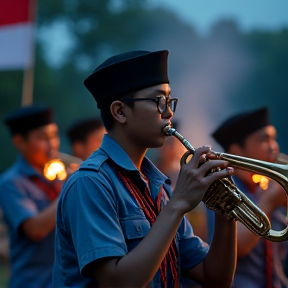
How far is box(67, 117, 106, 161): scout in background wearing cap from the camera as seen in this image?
740 cm

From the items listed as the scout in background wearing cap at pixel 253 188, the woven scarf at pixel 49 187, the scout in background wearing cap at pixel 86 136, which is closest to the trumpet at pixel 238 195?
the scout in background wearing cap at pixel 253 188

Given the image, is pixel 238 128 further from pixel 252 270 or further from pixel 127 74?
pixel 127 74

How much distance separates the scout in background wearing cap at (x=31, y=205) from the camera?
19.0 ft

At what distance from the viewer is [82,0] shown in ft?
70.7

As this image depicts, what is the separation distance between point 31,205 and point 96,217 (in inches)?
116

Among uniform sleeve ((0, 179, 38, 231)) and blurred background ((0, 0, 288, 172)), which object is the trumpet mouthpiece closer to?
uniform sleeve ((0, 179, 38, 231))

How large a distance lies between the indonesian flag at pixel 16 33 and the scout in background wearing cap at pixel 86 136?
110cm

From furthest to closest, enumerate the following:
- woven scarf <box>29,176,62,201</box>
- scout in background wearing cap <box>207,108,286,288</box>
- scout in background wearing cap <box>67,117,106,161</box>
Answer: scout in background wearing cap <box>67,117,106,161</box> → woven scarf <box>29,176,62,201</box> → scout in background wearing cap <box>207,108,286,288</box>

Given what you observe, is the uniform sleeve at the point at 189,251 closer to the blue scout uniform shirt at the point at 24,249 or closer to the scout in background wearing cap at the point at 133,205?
the scout in background wearing cap at the point at 133,205

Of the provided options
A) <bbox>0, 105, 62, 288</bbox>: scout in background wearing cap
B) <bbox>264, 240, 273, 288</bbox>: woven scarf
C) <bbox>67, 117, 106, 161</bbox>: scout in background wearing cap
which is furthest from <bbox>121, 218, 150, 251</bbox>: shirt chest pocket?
<bbox>67, 117, 106, 161</bbox>: scout in background wearing cap

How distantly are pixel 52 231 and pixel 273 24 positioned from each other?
505 inches

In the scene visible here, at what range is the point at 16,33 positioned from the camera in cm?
853

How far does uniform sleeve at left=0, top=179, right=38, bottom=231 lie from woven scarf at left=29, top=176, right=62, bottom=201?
178 millimetres

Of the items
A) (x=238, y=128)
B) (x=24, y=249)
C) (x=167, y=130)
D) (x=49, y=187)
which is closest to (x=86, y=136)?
(x=49, y=187)
